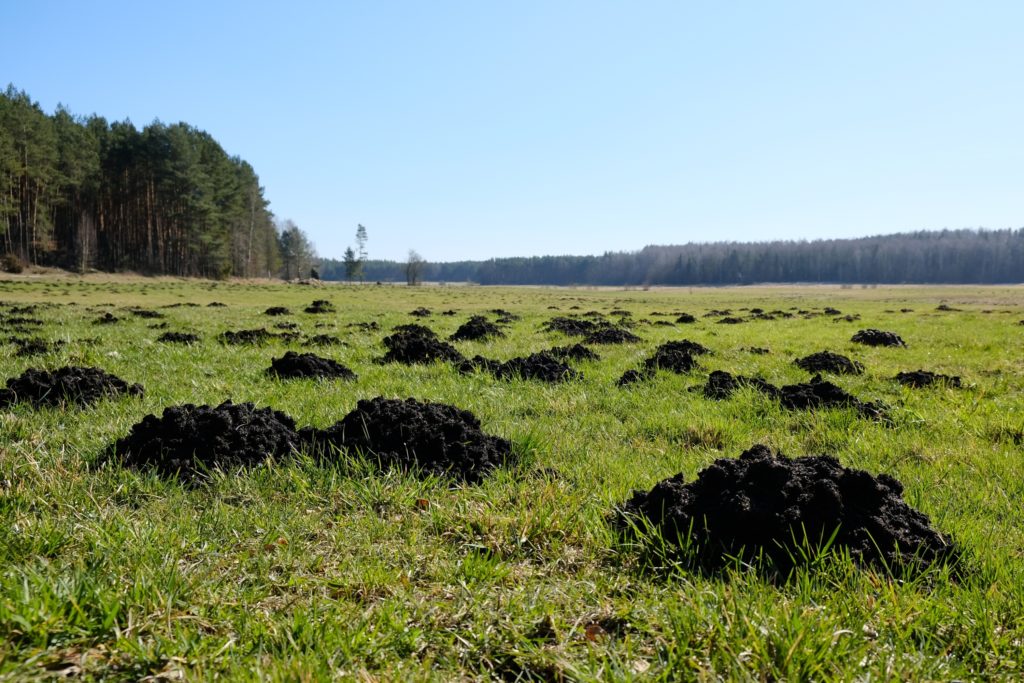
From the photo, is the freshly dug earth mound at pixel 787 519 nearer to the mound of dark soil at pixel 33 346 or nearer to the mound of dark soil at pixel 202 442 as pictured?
the mound of dark soil at pixel 202 442

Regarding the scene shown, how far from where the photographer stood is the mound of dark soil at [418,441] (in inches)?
165

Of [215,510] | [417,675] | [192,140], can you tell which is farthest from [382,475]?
[192,140]

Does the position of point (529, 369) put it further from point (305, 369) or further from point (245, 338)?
point (245, 338)

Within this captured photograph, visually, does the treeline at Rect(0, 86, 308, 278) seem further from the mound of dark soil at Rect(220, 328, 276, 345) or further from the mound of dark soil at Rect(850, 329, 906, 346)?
the mound of dark soil at Rect(850, 329, 906, 346)

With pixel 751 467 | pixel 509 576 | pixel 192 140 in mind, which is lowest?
pixel 509 576

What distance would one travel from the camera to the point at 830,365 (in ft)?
32.6

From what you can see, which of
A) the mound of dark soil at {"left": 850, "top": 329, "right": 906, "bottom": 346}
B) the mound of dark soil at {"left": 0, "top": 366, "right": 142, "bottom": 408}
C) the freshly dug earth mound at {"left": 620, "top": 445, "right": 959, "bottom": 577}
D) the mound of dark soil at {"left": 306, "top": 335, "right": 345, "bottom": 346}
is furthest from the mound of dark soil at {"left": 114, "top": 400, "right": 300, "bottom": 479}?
the mound of dark soil at {"left": 850, "top": 329, "right": 906, "bottom": 346}

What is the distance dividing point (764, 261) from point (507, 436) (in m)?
208

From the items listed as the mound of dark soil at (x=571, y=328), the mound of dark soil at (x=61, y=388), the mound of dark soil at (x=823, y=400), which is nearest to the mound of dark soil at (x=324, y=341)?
the mound of dark soil at (x=61, y=388)

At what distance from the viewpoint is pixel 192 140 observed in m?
76.4

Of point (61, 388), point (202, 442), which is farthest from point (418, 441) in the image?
point (61, 388)

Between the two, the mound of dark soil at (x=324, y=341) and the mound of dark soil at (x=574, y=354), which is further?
the mound of dark soil at (x=324, y=341)

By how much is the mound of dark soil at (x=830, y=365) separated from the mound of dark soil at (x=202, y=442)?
349 inches

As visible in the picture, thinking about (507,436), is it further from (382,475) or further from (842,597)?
(842,597)
